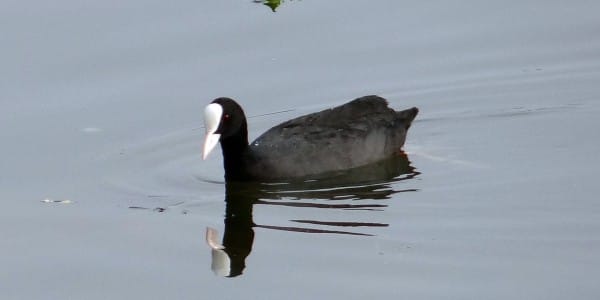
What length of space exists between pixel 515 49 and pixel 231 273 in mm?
4562

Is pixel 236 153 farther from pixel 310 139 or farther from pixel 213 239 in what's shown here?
pixel 213 239

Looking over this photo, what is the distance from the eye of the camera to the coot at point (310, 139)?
10.3 m

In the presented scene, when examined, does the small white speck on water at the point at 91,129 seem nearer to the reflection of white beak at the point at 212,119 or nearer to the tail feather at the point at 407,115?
the reflection of white beak at the point at 212,119

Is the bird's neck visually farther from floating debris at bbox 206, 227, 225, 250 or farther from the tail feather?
the tail feather

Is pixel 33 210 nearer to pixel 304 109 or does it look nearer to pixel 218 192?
pixel 218 192

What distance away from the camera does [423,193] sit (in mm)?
9766

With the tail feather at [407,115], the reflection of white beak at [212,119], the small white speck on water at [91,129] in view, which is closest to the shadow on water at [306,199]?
the tail feather at [407,115]

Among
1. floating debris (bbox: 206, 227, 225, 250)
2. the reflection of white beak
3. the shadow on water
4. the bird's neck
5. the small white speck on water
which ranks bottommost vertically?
floating debris (bbox: 206, 227, 225, 250)

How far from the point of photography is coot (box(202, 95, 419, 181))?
33.8 ft

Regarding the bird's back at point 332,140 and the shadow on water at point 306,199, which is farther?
the bird's back at point 332,140

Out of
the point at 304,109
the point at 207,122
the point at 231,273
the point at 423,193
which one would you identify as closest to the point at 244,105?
the point at 304,109

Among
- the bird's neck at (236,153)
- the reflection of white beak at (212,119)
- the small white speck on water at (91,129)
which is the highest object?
the reflection of white beak at (212,119)

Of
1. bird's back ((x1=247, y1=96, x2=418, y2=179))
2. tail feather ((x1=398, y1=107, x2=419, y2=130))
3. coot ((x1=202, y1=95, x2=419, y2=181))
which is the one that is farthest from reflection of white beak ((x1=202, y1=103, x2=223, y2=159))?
tail feather ((x1=398, y1=107, x2=419, y2=130))

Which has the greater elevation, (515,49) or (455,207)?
(515,49)
